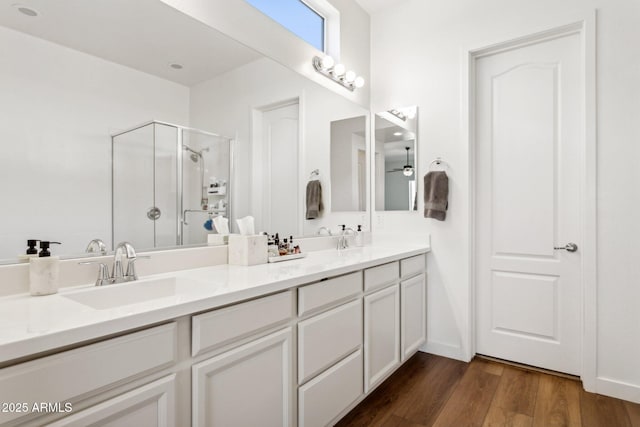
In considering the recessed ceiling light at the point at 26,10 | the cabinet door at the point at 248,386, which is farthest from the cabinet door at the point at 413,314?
the recessed ceiling light at the point at 26,10

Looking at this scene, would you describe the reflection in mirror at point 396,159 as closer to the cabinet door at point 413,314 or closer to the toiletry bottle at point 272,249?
the cabinet door at point 413,314

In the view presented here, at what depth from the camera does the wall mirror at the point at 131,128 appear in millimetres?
1152

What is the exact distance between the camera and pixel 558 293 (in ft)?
7.57

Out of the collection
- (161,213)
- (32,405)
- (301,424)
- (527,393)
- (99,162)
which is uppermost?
(99,162)

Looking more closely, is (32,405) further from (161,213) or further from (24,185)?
(161,213)

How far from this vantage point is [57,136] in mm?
1209

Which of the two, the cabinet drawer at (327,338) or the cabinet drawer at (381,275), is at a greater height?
the cabinet drawer at (381,275)

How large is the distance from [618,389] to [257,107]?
2742 mm

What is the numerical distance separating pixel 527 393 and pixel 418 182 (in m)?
1.60

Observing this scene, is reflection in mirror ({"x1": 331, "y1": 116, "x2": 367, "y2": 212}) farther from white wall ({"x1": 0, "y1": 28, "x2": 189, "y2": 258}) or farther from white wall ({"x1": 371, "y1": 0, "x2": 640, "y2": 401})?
white wall ({"x1": 0, "y1": 28, "x2": 189, "y2": 258})

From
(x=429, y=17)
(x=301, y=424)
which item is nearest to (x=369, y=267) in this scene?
(x=301, y=424)

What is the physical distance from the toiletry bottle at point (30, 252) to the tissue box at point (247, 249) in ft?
2.61

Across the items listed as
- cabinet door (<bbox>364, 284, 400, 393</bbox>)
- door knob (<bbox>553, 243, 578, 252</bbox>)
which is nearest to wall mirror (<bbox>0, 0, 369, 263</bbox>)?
cabinet door (<bbox>364, 284, 400, 393</bbox>)

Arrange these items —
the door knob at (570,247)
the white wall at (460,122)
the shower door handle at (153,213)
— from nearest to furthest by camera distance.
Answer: the shower door handle at (153,213) < the white wall at (460,122) < the door knob at (570,247)
